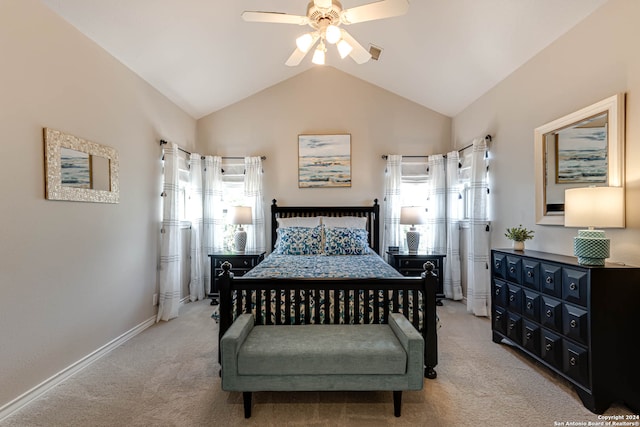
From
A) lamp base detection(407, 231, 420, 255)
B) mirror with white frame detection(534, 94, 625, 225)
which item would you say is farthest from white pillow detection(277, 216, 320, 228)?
mirror with white frame detection(534, 94, 625, 225)

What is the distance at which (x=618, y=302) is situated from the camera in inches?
76.5

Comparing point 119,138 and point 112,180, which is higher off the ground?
point 119,138

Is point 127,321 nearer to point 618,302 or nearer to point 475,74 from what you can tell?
point 618,302

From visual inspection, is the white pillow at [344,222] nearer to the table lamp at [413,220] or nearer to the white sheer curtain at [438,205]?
the table lamp at [413,220]

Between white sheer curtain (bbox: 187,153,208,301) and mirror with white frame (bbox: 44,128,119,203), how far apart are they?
1.43 metres

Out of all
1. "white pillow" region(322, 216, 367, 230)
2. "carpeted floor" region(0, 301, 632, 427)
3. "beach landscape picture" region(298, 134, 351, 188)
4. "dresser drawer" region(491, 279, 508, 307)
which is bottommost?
"carpeted floor" region(0, 301, 632, 427)

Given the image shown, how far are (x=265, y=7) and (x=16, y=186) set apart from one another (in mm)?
2620

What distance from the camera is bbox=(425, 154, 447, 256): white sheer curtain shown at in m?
4.55

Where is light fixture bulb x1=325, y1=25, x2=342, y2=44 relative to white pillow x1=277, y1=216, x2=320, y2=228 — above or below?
above

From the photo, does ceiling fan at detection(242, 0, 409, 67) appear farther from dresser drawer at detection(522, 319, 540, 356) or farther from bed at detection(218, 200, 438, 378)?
dresser drawer at detection(522, 319, 540, 356)

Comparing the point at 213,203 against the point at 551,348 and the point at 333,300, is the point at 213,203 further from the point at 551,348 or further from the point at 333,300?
the point at 551,348

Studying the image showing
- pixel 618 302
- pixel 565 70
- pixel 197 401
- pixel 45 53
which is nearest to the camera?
pixel 618 302

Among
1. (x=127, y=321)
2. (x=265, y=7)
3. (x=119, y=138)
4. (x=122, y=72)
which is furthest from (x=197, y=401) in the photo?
(x=265, y=7)

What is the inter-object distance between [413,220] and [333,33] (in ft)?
9.47
